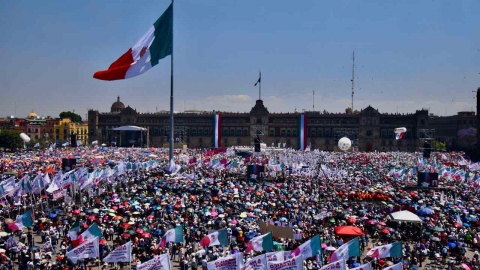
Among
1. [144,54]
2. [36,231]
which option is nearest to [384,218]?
[144,54]

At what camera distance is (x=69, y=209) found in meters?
25.1

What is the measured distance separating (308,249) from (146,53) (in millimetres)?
14242

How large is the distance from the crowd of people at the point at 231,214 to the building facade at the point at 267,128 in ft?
197

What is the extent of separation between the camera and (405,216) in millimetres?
22156

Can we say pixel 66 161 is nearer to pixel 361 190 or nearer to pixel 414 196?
pixel 361 190

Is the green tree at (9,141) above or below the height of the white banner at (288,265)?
above

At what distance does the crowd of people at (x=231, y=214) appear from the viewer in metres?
18.0

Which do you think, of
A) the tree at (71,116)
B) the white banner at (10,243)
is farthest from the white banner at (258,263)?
the tree at (71,116)

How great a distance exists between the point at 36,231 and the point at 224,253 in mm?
8902

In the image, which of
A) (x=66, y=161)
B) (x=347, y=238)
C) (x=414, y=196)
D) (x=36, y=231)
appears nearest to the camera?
(x=347, y=238)

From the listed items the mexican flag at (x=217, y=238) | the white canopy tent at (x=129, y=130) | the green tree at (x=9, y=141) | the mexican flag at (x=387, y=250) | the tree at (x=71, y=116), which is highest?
the tree at (x=71, y=116)

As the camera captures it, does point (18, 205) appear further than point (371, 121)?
No

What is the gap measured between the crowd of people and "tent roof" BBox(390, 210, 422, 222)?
544 mm

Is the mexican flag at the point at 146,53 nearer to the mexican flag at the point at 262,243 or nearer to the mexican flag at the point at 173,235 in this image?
the mexican flag at the point at 173,235
